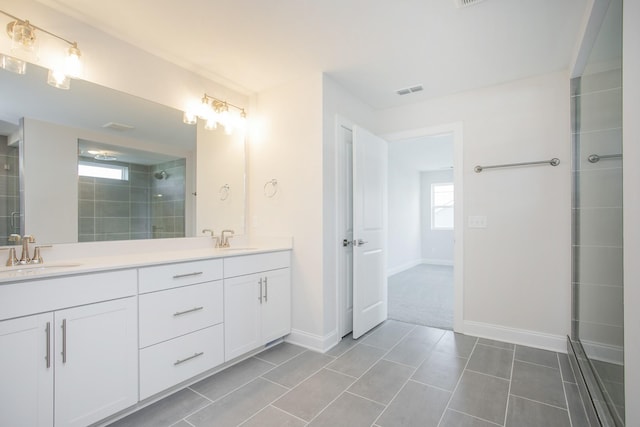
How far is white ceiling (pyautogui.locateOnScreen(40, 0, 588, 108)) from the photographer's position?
1.81 m

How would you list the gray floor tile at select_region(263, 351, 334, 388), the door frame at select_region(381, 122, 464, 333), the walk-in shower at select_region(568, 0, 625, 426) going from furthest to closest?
the door frame at select_region(381, 122, 464, 333) < the gray floor tile at select_region(263, 351, 334, 388) < the walk-in shower at select_region(568, 0, 625, 426)

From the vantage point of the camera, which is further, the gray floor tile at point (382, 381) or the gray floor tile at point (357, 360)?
the gray floor tile at point (357, 360)

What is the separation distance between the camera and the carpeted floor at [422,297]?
3397mm

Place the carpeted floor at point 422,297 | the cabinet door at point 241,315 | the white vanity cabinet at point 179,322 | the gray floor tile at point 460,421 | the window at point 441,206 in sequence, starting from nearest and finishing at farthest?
the gray floor tile at point 460,421 < the white vanity cabinet at point 179,322 < the cabinet door at point 241,315 < the carpeted floor at point 422,297 < the window at point 441,206

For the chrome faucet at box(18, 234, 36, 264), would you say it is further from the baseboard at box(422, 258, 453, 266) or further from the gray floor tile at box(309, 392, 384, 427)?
the baseboard at box(422, 258, 453, 266)

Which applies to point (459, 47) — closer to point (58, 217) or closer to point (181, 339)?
point (181, 339)

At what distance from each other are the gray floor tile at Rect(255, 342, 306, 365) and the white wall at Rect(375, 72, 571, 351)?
1.70 m

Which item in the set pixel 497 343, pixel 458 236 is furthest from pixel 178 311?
pixel 497 343

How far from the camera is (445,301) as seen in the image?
4.07 meters

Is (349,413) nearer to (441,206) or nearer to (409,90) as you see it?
(409,90)

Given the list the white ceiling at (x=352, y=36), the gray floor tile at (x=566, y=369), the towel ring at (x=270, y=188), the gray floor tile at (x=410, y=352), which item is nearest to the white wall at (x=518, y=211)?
the gray floor tile at (x=566, y=369)

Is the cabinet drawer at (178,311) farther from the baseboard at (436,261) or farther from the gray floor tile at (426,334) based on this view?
the baseboard at (436,261)

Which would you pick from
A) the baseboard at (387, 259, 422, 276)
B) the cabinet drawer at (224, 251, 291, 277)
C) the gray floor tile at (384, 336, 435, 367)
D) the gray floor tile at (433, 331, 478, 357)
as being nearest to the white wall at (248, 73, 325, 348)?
the cabinet drawer at (224, 251, 291, 277)

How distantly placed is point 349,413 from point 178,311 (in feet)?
3.95
